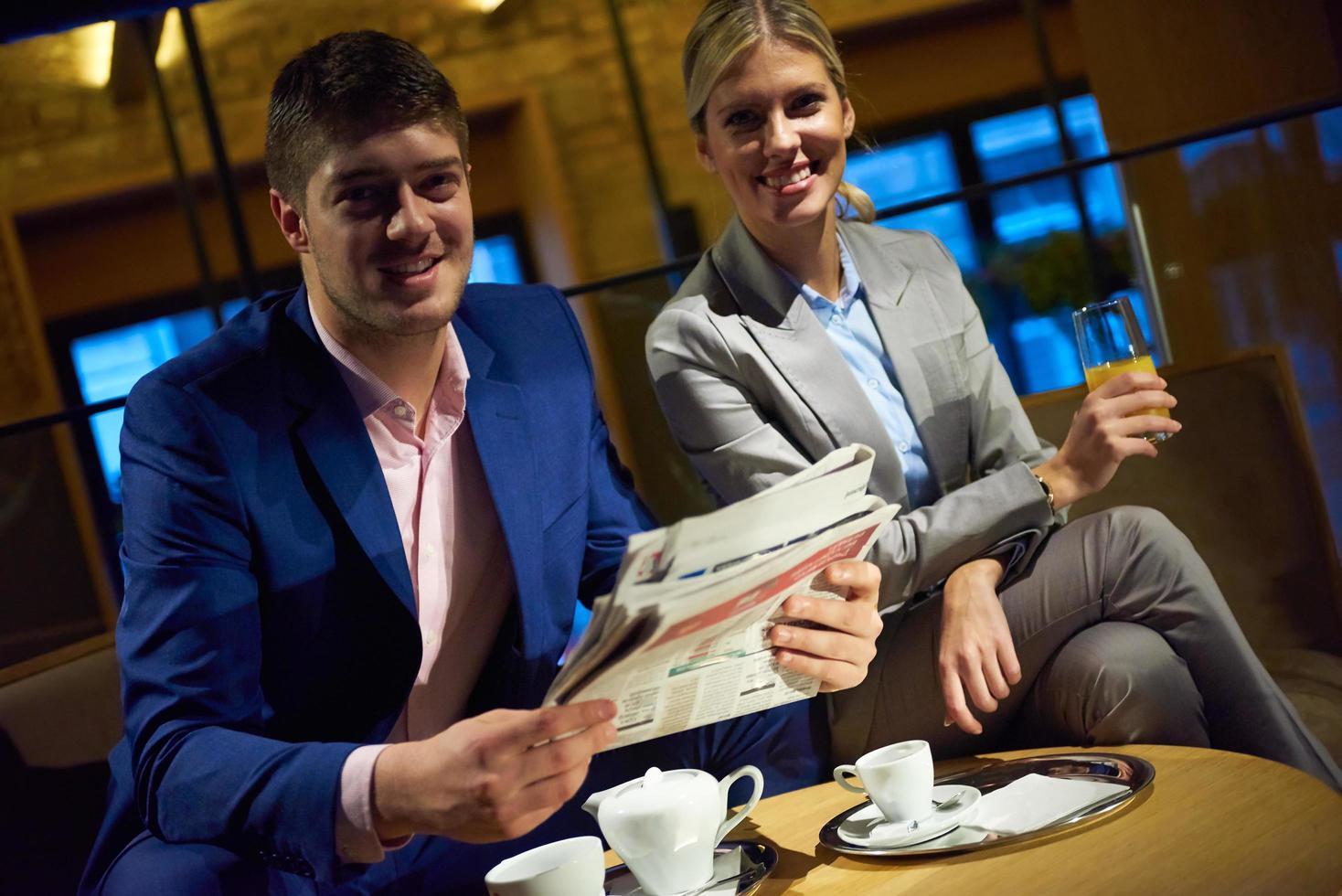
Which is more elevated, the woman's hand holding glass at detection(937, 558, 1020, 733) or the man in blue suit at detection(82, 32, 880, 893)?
the man in blue suit at detection(82, 32, 880, 893)

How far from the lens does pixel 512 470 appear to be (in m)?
1.64

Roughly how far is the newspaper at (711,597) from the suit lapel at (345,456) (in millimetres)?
480

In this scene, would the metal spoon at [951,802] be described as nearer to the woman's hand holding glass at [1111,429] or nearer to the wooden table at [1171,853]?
the wooden table at [1171,853]

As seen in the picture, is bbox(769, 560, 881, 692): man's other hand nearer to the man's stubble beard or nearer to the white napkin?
the white napkin

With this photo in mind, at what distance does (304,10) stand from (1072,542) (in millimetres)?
2366

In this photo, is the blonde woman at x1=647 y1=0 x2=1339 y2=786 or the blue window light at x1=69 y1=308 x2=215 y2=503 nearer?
the blonde woman at x1=647 y1=0 x2=1339 y2=786

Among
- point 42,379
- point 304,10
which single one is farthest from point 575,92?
point 42,379

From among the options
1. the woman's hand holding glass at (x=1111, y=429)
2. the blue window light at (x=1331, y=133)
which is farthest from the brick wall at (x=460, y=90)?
the woman's hand holding glass at (x=1111, y=429)

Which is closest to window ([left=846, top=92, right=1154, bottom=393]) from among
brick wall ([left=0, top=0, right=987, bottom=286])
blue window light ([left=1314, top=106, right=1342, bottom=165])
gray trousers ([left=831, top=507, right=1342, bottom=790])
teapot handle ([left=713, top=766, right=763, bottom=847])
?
brick wall ([left=0, top=0, right=987, bottom=286])

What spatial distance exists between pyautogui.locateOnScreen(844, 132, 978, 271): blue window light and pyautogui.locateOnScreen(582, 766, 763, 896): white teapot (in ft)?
7.25

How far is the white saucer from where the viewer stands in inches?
46.9

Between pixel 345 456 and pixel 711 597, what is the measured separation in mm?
696

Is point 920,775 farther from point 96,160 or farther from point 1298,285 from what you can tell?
point 96,160

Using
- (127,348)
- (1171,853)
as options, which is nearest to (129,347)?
(127,348)
